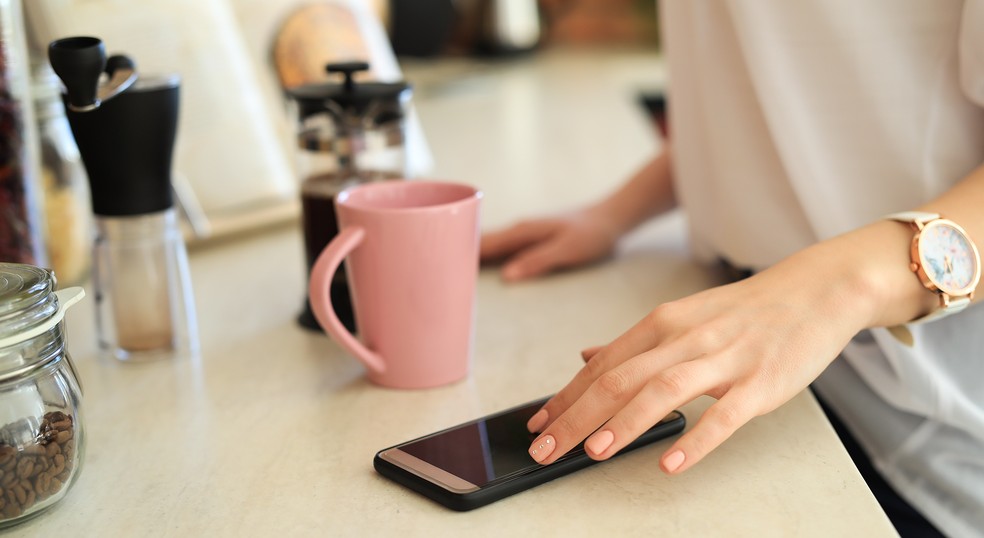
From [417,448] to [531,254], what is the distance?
15.4 inches

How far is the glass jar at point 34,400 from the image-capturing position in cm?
48

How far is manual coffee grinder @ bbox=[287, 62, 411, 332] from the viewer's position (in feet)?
2.38

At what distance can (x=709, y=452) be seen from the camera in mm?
543

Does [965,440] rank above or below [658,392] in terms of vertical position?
below

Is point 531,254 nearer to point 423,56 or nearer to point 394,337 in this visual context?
point 394,337

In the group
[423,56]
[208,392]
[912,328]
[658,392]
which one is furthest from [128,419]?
[423,56]

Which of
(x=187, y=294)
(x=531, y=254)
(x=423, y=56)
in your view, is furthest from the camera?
(x=423, y=56)

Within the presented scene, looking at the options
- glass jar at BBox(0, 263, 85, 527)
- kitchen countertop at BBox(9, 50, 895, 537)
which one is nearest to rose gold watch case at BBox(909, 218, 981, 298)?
kitchen countertop at BBox(9, 50, 895, 537)

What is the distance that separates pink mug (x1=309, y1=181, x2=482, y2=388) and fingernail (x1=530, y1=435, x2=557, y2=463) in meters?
0.14

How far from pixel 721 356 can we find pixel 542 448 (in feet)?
0.36

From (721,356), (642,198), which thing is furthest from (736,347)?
(642,198)

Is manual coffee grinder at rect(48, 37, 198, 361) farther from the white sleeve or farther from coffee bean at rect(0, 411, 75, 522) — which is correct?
the white sleeve

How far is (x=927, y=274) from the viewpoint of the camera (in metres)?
0.60

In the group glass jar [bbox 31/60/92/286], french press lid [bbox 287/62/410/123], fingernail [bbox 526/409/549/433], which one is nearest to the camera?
fingernail [bbox 526/409/549/433]
